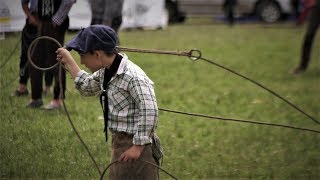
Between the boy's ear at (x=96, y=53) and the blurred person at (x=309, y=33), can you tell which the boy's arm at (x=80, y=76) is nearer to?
the boy's ear at (x=96, y=53)

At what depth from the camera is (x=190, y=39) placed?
628 inches

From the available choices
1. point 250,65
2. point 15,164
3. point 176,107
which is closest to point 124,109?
point 15,164

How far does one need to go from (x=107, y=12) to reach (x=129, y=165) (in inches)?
138

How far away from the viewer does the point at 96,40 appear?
348 centimetres

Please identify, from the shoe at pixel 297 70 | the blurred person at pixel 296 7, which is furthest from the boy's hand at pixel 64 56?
the blurred person at pixel 296 7

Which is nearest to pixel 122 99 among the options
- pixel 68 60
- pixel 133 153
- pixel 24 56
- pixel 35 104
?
pixel 133 153

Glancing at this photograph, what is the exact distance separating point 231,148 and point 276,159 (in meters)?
0.47

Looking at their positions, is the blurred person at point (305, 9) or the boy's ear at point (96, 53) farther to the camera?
the blurred person at point (305, 9)

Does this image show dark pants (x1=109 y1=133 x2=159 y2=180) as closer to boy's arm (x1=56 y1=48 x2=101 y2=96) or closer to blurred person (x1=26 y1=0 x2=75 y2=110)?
boy's arm (x1=56 y1=48 x2=101 y2=96)

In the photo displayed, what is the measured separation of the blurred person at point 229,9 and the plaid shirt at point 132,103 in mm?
17757

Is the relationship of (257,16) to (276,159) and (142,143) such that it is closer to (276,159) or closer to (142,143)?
(276,159)

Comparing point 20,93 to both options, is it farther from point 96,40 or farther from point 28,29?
point 96,40

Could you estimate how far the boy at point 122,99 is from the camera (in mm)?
3447

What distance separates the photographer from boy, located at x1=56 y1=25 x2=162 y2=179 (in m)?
3.45
